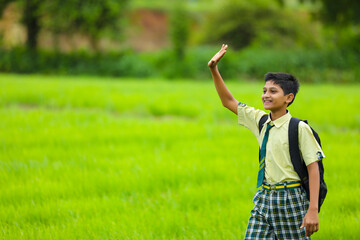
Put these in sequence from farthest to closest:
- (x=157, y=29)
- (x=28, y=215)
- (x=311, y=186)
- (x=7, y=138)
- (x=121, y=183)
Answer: (x=157, y=29) → (x=7, y=138) → (x=121, y=183) → (x=28, y=215) → (x=311, y=186)

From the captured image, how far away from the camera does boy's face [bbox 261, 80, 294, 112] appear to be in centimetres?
205

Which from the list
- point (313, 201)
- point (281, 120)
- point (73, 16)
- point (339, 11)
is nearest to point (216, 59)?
point (281, 120)

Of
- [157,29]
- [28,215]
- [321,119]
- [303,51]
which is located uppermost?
[157,29]

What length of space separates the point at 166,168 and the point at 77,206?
132 centimetres

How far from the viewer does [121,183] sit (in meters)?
3.81

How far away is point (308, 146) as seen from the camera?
197 centimetres

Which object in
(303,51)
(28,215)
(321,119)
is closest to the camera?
(28,215)

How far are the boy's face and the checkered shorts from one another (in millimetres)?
543

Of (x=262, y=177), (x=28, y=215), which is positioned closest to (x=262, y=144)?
(x=262, y=177)

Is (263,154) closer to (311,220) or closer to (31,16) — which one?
(311,220)

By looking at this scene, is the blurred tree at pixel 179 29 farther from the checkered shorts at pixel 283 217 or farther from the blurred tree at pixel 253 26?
the checkered shorts at pixel 283 217

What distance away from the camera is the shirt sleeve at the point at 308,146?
6.42 feet

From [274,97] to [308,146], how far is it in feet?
1.18

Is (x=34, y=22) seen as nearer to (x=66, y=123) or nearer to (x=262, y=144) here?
(x=66, y=123)
